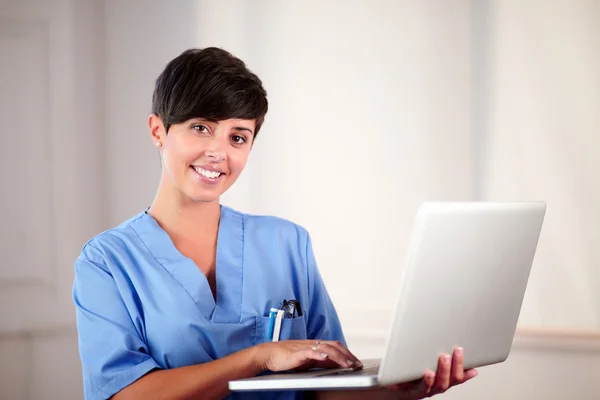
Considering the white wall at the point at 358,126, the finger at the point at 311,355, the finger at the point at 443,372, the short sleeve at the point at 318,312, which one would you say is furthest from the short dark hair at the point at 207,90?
the white wall at the point at 358,126

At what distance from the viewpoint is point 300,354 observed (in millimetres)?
1146

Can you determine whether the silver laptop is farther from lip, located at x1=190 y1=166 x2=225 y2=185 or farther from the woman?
lip, located at x1=190 y1=166 x2=225 y2=185

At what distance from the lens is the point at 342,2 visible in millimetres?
2412

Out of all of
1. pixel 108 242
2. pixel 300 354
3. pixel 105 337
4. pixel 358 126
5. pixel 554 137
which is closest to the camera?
pixel 300 354

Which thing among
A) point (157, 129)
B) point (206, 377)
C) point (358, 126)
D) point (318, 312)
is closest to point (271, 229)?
point (318, 312)

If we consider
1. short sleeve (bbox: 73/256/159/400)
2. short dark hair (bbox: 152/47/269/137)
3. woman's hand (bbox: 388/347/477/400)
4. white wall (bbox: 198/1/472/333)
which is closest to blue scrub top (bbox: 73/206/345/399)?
short sleeve (bbox: 73/256/159/400)

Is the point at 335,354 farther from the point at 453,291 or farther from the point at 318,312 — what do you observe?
the point at 318,312

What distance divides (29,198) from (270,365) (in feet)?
5.16

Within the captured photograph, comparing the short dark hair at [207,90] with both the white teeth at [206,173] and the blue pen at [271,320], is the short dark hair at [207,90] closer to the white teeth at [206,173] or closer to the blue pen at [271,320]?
the white teeth at [206,173]

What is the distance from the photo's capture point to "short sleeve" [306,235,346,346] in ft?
4.91

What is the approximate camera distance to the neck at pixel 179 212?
1.41 metres

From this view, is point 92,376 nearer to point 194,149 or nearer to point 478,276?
point 194,149

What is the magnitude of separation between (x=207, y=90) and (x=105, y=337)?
436mm

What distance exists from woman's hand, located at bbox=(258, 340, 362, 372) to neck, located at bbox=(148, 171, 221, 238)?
0.33 meters
